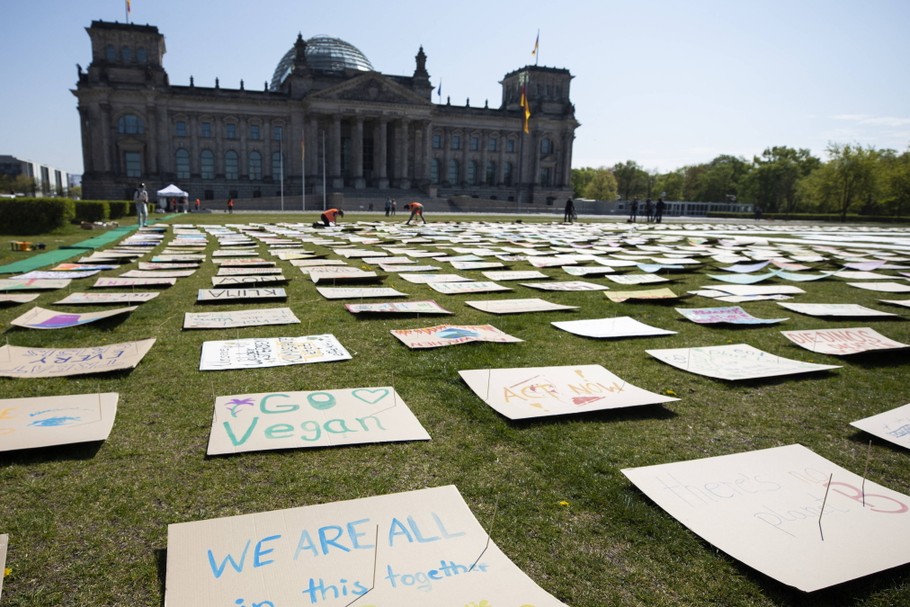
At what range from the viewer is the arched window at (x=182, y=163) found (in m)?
69.4

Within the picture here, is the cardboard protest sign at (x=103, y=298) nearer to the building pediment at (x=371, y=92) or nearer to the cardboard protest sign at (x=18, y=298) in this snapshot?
the cardboard protest sign at (x=18, y=298)

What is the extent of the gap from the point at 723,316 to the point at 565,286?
114 inches

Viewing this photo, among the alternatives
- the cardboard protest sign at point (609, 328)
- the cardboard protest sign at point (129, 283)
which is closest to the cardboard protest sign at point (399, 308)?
the cardboard protest sign at point (609, 328)

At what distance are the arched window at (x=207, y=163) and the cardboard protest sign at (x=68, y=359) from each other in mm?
73393

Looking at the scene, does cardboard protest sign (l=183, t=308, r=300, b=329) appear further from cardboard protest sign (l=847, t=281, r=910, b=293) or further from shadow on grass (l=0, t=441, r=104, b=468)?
cardboard protest sign (l=847, t=281, r=910, b=293)

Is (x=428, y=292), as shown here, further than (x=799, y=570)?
Yes

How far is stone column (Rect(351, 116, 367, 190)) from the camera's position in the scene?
73500mm

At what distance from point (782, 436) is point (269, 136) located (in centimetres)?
A: 7702

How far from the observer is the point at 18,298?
298 inches

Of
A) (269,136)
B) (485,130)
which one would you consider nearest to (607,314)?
(269,136)

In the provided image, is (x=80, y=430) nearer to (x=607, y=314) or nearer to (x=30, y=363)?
(x=30, y=363)

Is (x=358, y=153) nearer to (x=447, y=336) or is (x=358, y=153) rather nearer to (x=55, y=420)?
(x=447, y=336)

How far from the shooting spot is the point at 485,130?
84.6m

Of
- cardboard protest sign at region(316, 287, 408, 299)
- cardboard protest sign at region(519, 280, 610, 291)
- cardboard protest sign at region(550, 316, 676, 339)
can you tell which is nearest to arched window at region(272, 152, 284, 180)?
cardboard protest sign at region(519, 280, 610, 291)
